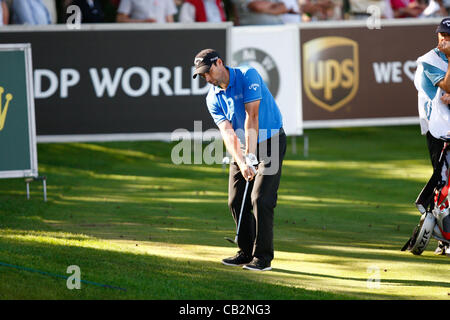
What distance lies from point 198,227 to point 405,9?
31.0 feet

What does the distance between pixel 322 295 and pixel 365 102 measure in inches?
348

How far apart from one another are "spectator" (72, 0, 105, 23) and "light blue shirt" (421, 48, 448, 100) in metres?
7.07

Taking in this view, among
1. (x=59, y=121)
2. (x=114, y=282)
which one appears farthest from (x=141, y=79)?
(x=114, y=282)

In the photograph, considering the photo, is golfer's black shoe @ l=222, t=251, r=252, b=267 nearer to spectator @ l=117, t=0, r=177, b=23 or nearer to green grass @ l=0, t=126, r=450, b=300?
green grass @ l=0, t=126, r=450, b=300

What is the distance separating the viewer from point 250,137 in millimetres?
7660

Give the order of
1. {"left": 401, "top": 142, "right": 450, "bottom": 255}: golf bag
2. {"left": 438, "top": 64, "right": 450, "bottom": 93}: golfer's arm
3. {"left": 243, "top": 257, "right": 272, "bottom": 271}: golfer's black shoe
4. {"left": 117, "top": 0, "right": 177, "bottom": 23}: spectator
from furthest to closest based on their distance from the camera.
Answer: {"left": 117, "top": 0, "right": 177, "bottom": 23}: spectator < {"left": 401, "top": 142, "right": 450, "bottom": 255}: golf bag < {"left": 438, "top": 64, "right": 450, "bottom": 93}: golfer's arm < {"left": 243, "top": 257, "right": 272, "bottom": 271}: golfer's black shoe

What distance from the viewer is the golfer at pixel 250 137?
7.62 m

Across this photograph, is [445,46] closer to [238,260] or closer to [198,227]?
[238,260]

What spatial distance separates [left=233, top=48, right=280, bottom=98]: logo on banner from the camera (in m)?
14.4

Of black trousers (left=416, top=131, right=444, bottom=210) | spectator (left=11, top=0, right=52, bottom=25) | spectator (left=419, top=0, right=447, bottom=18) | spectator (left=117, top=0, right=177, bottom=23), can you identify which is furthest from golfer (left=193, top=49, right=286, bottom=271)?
spectator (left=419, top=0, right=447, bottom=18)

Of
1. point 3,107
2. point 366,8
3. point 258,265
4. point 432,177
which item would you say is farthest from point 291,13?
point 258,265

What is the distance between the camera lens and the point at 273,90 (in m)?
14.6
